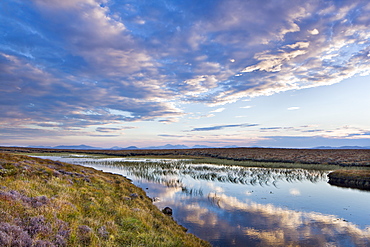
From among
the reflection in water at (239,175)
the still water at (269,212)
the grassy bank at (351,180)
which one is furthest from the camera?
the reflection in water at (239,175)

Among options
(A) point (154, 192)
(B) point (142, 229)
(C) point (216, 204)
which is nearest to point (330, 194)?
(C) point (216, 204)

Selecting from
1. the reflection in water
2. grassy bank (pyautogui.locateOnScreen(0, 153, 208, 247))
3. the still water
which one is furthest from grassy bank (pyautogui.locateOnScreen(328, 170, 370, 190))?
grassy bank (pyautogui.locateOnScreen(0, 153, 208, 247))

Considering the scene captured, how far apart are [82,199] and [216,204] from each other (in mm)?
12134

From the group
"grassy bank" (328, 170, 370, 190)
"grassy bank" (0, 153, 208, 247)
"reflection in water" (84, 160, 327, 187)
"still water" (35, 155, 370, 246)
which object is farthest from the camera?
"reflection in water" (84, 160, 327, 187)

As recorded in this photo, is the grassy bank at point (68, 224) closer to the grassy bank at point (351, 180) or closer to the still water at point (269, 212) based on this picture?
the still water at point (269, 212)

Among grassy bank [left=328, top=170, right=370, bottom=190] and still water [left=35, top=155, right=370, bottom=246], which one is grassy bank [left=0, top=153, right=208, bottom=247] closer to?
still water [left=35, top=155, right=370, bottom=246]

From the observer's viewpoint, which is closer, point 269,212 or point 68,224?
point 68,224

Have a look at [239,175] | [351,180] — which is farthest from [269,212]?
[351,180]

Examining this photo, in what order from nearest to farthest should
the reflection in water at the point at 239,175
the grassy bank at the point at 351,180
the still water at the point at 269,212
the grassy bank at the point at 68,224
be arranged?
the grassy bank at the point at 68,224 → the still water at the point at 269,212 → the grassy bank at the point at 351,180 → the reflection in water at the point at 239,175

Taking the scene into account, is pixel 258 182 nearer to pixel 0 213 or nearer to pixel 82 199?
pixel 82 199

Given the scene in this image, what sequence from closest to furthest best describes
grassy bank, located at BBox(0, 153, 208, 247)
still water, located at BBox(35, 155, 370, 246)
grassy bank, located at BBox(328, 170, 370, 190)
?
1. grassy bank, located at BBox(0, 153, 208, 247)
2. still water, located at BBox(35, 155, 370, 246)
3. grassy bank, located at BBox(328, 170, 370, 190)

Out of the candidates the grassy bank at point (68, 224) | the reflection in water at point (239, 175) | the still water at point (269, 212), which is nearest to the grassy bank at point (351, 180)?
the reflection in water at point (239, 175)

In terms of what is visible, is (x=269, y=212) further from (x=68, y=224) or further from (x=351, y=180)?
(x=351, y=180)

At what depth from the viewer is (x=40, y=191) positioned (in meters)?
13.3
